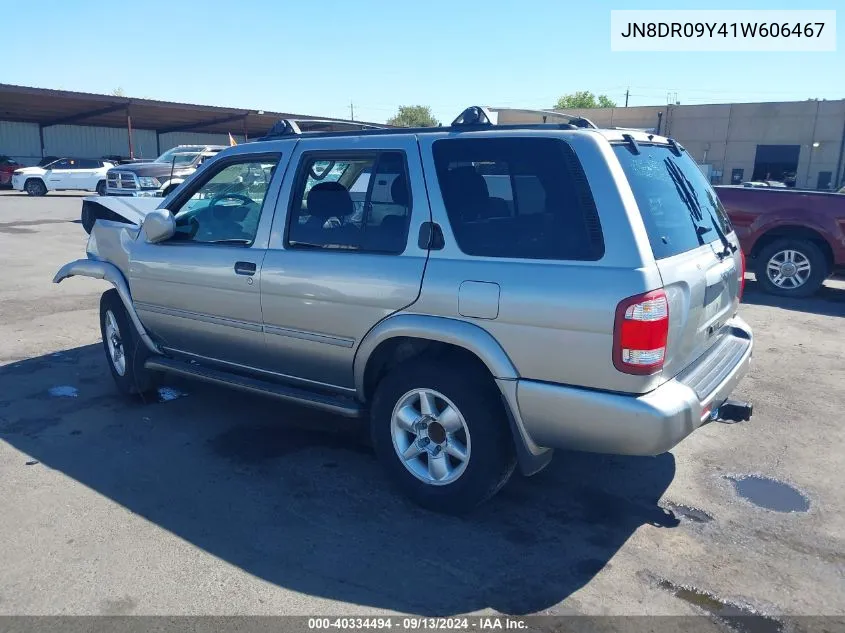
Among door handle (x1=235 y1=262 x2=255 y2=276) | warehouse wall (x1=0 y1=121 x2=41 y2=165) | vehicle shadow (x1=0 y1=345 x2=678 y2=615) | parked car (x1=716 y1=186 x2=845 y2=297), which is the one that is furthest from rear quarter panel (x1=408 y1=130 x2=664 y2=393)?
warehouse wall (x1=0 y1=121 x2=41 y2=165)

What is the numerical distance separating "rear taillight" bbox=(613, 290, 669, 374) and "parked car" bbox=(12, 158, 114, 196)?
30.2 meters

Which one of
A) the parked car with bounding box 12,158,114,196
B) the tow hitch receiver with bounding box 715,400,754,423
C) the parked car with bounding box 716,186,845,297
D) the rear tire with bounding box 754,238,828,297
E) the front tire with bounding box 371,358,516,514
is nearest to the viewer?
the front tire with bounding box 371,358,516,514

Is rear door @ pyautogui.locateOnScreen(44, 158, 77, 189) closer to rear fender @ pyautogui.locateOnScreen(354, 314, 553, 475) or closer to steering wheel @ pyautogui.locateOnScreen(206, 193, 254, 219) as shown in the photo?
steering wheel @ pyautogui.locateOnScreen(206, 193, 254, 219)

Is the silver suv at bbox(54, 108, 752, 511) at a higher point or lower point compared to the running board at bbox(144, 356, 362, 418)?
higher

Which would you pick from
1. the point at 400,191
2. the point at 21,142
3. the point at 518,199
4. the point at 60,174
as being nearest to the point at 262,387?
the point at 400,191

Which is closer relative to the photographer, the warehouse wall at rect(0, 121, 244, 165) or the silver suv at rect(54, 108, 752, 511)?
the silver suv at rect(54, 108, 752, 511)

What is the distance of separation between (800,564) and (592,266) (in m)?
1.75

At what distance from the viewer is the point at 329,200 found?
411 centimetres

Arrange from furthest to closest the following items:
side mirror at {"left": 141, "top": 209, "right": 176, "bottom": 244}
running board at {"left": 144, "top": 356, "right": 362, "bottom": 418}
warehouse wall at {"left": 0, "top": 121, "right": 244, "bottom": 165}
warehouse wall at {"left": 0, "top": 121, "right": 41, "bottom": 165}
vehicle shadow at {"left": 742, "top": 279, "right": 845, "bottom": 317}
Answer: warehouse wall at {"left": 0, "top": 121, "right": 244, "bottom": 165} → warehouse wall at {"left": 0, "top": 121, "right": 41, "bottom": 165} → vehicle shadow at {"left": 742, "top": 279, "right": 845, "bottom": 317} → side mirror at {"left": 141, "top": 209, "right": 176, "bottom": 244} → running board at {"left": 144, "top": 356, "right": 362, "bottom": 418}

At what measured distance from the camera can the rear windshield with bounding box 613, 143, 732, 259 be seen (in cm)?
325

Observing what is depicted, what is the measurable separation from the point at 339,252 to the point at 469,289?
92 centimetres

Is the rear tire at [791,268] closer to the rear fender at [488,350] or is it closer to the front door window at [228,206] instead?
the rear fender at [488,350]

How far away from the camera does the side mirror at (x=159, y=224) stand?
4.60m

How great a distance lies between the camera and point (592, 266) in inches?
122
